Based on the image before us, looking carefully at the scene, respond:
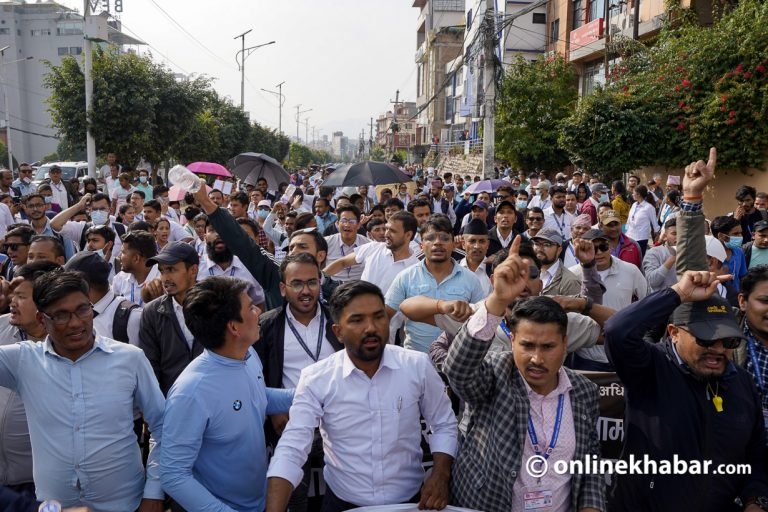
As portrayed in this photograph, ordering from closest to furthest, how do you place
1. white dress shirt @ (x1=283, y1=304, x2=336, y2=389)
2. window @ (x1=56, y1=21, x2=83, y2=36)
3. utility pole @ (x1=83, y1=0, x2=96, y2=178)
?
white dress shirt @ (x1=283, y1=304, x2=336, y2=389), utility pole @ (x1=83, y1=0, x2=96, y2=178), window @ (x1=56, y1=21, x2=83, y2=36)

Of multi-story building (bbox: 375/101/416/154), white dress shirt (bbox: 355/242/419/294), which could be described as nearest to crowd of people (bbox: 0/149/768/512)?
white dress shirt (bbox: 355/242/419/294)

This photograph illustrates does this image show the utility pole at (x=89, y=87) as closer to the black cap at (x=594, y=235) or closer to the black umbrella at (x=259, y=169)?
the black umbrella at (x=259, y=169)

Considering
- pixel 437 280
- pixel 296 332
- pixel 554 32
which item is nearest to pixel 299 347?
pixel 296 332

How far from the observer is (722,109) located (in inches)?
597

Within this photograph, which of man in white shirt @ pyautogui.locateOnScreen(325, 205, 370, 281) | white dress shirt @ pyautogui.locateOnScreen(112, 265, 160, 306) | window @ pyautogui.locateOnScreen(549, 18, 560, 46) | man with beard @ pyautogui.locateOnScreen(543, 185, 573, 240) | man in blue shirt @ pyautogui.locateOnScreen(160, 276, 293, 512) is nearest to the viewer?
man in blue shirt @ pyautogui.locateOnScreen(160, 276, 293, 512)

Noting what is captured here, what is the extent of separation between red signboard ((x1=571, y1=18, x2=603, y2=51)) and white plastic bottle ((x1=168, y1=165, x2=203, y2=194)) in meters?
24.2

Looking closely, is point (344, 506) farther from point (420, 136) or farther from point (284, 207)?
point (420, 136)

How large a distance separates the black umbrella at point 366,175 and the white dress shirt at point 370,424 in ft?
23.7

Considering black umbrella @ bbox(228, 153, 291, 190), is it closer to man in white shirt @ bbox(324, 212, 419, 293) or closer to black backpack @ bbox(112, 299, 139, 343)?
man in white shirt @ bbox(324, 212, 419, 293)

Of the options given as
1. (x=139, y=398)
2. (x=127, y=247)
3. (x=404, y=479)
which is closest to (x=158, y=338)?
(x=139, y=398)

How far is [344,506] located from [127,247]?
304 cm

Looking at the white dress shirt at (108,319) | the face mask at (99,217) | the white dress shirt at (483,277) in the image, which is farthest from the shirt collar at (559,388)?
the face mask at (99,217)

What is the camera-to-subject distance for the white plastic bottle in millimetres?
4266

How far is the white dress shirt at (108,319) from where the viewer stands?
380 centimetres
